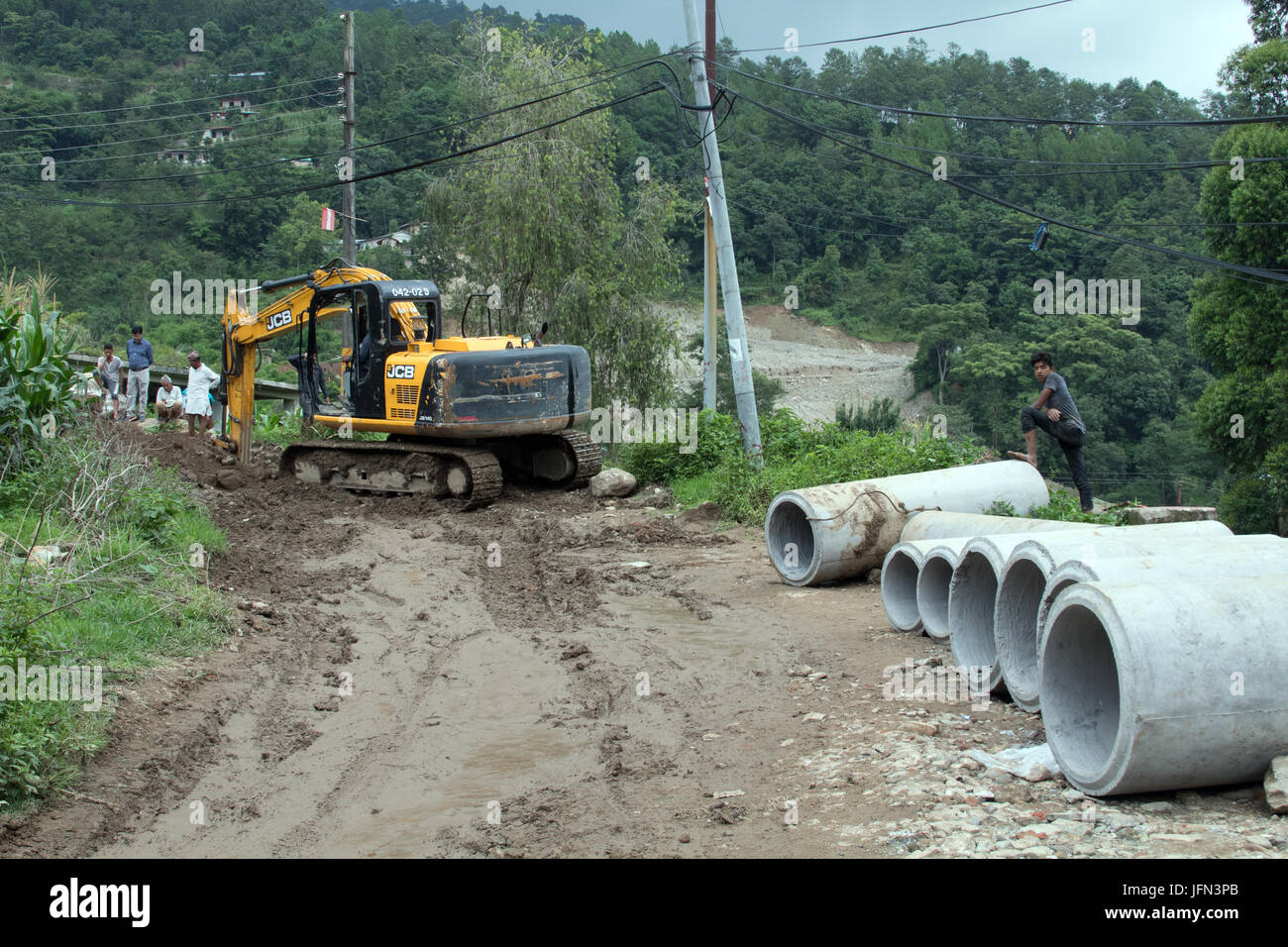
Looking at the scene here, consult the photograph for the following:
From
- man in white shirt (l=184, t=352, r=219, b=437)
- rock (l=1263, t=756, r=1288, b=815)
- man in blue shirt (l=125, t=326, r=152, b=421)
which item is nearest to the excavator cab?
man in white shirt (l=184, t=352, r=219, b=437)

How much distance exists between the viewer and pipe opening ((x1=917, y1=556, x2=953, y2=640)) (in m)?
8.24

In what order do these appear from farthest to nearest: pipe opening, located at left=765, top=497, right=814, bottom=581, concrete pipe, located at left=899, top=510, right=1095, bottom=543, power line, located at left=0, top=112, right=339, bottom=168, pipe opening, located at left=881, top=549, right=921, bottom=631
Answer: power line, located at left=0, top=112, right=339, bottom=168
pipe opening, located at left=765, top=497, right=814, bottom=581
concrete pipe, located at left=899, top=510, right=1095, bottom=543
pipe opening, located at left=881, top=549, right=921, bottom=631

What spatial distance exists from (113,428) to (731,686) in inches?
297

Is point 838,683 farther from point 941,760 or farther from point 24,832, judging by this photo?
point 24,832

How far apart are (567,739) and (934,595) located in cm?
314

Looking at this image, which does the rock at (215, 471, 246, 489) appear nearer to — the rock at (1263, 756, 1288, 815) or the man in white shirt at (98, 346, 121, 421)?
the man in white shirt at (98, 346, 121, 421)

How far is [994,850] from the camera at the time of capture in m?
4.71

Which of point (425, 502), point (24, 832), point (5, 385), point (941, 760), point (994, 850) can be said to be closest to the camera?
point (994, 850)

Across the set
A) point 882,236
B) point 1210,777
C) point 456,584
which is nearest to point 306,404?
point 456,584

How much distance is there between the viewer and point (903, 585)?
351 inches

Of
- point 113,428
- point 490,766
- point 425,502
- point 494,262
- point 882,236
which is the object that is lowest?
point 490,766

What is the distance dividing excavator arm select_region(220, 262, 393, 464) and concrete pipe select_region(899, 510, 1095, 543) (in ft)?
29.7

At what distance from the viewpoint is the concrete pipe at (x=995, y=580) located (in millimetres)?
6750
